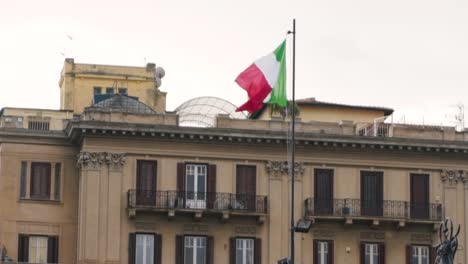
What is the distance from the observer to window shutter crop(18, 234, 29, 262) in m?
88.8

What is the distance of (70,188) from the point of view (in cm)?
9006

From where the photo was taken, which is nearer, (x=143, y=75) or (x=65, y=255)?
(x=65, y=255)

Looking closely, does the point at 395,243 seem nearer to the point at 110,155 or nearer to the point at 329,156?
the point at 329,156

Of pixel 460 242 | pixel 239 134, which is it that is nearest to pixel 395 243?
pixel 460 242

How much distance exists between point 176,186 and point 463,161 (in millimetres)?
15516

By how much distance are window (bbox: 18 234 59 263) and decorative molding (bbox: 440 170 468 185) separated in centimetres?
2052

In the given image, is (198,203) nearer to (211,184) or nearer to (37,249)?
(211,184)

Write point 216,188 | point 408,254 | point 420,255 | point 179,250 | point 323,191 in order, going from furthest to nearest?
point 420,255 < point 408,254 < point 323,191 < point 216,188 < point 179,250

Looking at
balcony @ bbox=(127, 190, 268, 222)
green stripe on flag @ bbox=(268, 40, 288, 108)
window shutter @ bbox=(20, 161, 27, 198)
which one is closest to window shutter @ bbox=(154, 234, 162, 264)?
balcony @ bbox=(127, 190, 268, 222)

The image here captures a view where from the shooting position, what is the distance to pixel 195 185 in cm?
8944

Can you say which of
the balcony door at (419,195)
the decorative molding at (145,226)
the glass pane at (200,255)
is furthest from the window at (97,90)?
the balcony door at (419,195)

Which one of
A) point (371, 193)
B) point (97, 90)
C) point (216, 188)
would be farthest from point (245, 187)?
point (97, 90)

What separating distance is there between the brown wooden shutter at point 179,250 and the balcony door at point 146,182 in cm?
229

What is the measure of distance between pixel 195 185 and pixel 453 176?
1384 cm
